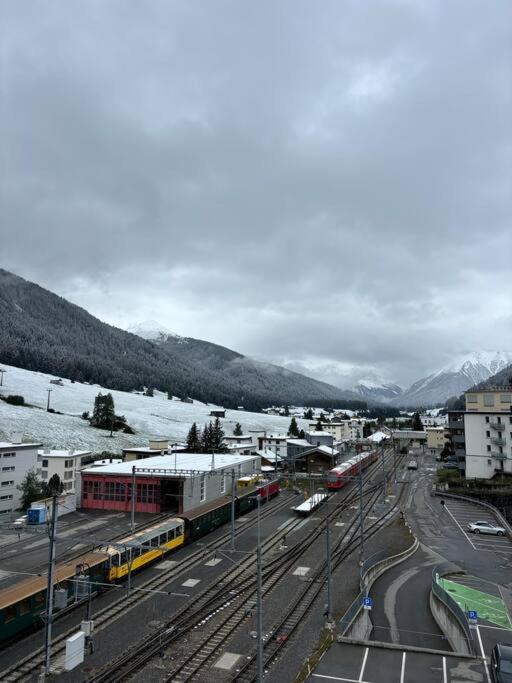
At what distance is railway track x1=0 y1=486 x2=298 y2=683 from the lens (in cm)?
2055

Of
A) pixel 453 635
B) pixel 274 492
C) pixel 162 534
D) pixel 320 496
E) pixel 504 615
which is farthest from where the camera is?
pixel 274 492

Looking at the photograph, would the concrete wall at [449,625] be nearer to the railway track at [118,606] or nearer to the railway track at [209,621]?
the railway track at [209,621]

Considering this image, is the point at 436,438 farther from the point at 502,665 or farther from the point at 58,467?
the point at 502,665

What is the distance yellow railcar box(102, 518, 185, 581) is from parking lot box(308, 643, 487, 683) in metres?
10.5

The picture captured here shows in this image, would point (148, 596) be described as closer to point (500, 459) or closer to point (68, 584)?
point (68, 584)

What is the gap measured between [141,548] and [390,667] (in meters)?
17.1

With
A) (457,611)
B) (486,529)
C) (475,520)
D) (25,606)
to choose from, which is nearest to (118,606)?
(25,606)

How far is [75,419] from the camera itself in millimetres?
125188

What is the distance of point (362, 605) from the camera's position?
2633 centimetres

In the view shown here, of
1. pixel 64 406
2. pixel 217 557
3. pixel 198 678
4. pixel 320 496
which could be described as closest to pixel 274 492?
pixel 320 496

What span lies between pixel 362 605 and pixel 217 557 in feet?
48.1

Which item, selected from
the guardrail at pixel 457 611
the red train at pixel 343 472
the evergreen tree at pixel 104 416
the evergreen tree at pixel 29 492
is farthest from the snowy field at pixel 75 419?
the guardrail at pixel 457 611

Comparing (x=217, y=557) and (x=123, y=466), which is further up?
(x=123, y=466)

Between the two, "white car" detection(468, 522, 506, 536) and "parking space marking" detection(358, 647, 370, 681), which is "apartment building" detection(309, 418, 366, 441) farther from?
"parking space marking" detection(358, 647, 370, 681)
